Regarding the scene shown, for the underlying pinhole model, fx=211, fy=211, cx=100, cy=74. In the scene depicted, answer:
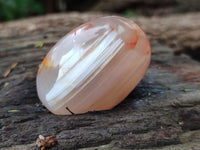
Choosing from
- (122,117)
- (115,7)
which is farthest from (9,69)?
(115,7)

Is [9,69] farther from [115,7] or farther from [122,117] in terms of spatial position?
[115,7]

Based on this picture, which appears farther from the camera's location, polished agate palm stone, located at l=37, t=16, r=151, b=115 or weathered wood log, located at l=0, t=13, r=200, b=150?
polished agate palm stone, located at l=37, t=16, r=151, b=115

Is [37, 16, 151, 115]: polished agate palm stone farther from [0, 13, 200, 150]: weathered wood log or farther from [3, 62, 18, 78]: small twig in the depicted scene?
[3, 62, 18, 78]: small twig

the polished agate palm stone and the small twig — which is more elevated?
the polished agate palm stone

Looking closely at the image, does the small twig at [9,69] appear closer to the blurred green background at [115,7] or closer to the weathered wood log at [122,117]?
the weathered wood log at [122,117]

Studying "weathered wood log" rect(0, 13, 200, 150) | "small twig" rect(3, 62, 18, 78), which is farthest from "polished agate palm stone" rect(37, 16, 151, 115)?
"small twig" rect(3, 62, 18, 78)

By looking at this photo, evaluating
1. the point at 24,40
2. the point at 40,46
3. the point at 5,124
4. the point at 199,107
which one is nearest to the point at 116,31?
the point at 199,107

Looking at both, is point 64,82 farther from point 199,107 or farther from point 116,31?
point 199,107

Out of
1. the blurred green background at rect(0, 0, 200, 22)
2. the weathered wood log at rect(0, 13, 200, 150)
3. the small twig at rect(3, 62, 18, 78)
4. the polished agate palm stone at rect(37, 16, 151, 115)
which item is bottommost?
the blurred green background at rect(0, 0, 200, 22)
